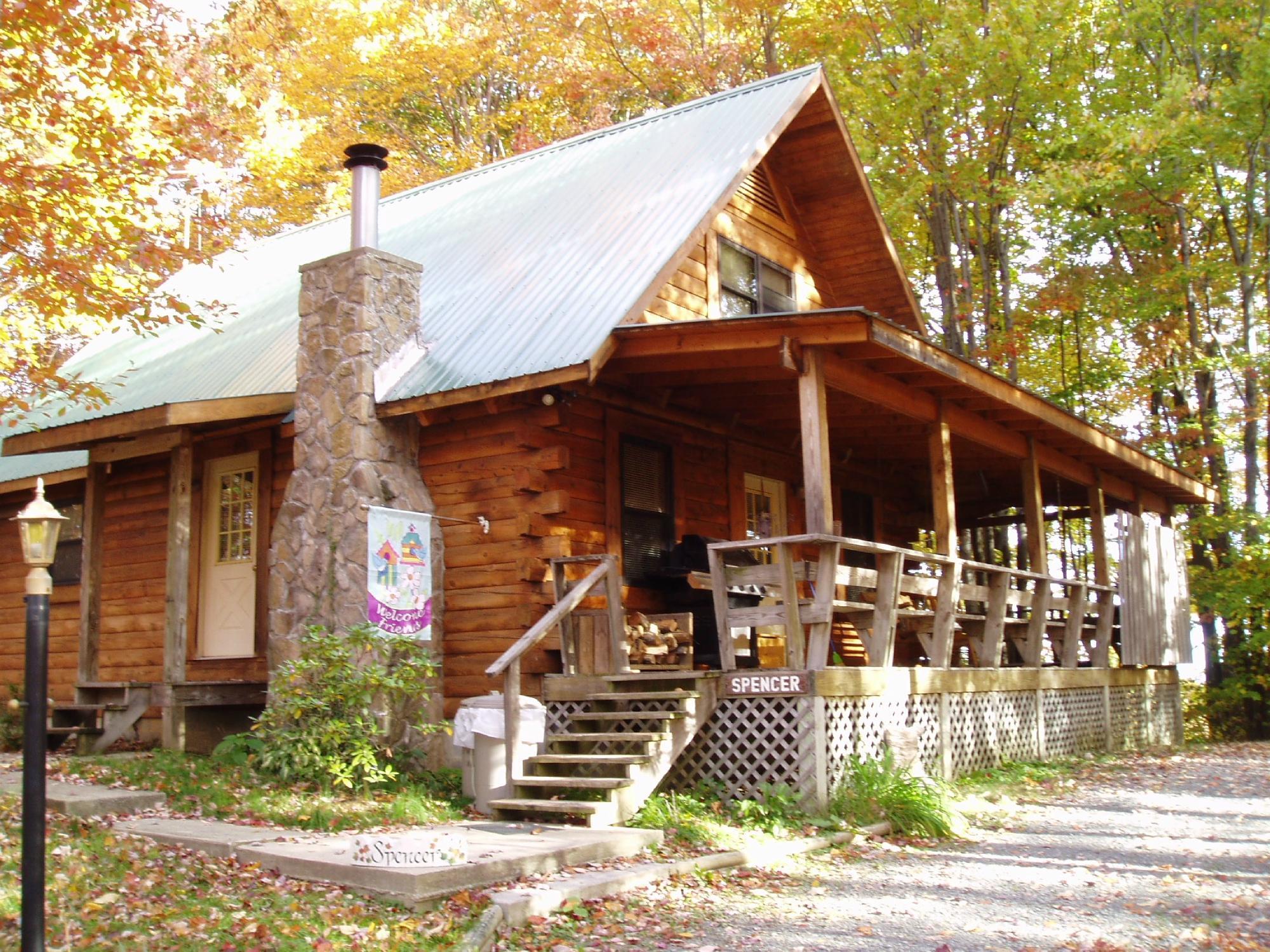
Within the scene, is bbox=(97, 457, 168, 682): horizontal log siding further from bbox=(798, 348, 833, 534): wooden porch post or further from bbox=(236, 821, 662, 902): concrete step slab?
bbox=(798, 348, 833, 534): wooden porch post

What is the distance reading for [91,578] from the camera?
14.2 metres

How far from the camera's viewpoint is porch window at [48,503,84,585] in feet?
52.4

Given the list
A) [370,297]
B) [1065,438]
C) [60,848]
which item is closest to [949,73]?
[1065,438]

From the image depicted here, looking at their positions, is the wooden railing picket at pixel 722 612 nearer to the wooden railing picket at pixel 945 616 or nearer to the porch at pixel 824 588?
the porch at pixel 824 588

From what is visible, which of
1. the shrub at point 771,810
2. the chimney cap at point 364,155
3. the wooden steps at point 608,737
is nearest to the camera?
the shrub at point 771,810

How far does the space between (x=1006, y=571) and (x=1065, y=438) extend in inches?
126

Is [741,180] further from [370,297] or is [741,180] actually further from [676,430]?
[370,297]

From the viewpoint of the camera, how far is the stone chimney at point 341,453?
37.8 ft

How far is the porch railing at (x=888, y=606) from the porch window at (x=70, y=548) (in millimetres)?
8504

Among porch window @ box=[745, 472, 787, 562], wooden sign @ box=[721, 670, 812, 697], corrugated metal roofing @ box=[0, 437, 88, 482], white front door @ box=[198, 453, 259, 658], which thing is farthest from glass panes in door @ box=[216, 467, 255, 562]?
wooden sign @ box=[721, 670, 812, 697]

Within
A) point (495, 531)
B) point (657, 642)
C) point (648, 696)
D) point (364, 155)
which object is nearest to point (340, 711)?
point (495, 531)

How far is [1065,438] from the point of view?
1534 centimetres

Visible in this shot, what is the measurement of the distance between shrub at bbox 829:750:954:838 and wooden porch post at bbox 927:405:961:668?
210 centimetres

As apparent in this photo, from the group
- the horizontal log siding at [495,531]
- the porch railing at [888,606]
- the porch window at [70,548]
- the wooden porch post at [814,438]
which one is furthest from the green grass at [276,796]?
the porch window at [70,548]
